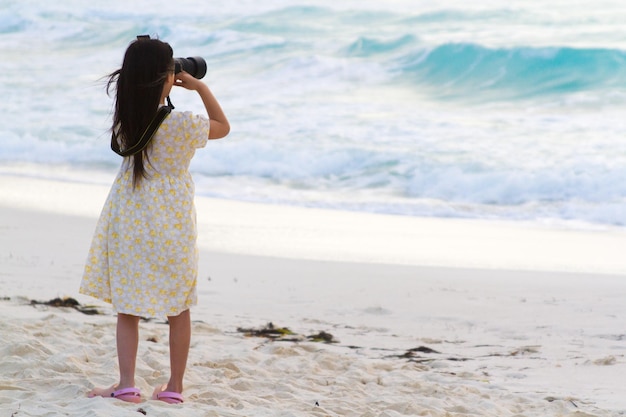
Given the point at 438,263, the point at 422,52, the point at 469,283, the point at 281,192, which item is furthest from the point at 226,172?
the point at 422,52

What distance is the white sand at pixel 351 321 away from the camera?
4203 mm

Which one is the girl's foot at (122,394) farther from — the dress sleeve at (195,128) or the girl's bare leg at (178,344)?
the dress sleeve at (195,128)

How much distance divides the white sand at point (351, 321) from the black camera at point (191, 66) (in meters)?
1.30

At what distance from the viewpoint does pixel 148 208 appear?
A: 3645mm

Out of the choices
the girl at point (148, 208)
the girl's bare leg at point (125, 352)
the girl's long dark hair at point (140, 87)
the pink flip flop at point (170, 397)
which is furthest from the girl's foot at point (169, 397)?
the girl's long dark hair at point (140, 87)

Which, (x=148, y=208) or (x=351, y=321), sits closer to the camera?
(x=148, y=208)

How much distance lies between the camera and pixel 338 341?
5.48 metres

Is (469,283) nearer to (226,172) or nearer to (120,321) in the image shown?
(120,321)

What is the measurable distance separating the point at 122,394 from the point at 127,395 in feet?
0.07

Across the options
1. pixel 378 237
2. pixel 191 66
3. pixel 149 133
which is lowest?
pixel 378 237

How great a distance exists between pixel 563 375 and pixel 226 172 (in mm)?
9210

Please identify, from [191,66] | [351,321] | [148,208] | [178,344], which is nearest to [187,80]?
[191,66]

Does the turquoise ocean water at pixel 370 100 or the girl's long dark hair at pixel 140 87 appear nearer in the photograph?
the girl's long dark hair at pixel 140 87

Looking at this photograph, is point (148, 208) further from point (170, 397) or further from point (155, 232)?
point (170, 397)
